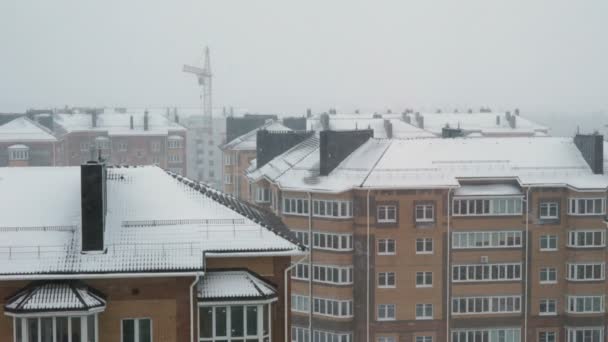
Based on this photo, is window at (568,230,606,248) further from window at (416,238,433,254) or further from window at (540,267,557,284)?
window at (416,238,433,254)

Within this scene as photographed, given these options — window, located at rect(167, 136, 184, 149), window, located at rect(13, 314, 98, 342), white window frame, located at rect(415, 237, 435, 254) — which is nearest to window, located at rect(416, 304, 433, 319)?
white window frame, located at rect(415, 237, 435, 254)

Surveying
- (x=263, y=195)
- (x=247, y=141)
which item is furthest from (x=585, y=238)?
(x=247, y=141)

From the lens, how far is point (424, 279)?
48.8m

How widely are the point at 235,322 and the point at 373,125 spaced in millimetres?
77816

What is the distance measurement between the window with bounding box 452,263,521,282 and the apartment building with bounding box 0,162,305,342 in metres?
25.2

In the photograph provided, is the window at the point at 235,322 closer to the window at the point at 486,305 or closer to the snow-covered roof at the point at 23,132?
the window at the point at 486,305

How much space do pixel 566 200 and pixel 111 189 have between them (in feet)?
98.2

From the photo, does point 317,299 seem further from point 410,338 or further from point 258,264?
→ point 258,264

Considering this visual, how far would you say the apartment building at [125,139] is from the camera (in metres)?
110

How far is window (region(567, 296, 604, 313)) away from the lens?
49.7m

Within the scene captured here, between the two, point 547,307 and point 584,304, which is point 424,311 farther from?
point 584,304

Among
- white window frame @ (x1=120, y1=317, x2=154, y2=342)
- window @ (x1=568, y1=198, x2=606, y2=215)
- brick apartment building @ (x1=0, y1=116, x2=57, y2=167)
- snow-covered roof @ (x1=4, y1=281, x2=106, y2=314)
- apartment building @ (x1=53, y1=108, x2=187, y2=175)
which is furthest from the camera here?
apartment building @ (x1=53, y1=108, x2=187, y2=175)

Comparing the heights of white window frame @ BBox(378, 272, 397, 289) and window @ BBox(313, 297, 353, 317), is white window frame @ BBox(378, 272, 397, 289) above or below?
above

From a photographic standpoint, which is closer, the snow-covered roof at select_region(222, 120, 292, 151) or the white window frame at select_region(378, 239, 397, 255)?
the white window frame at select_region(378, 239, 397, 255)
